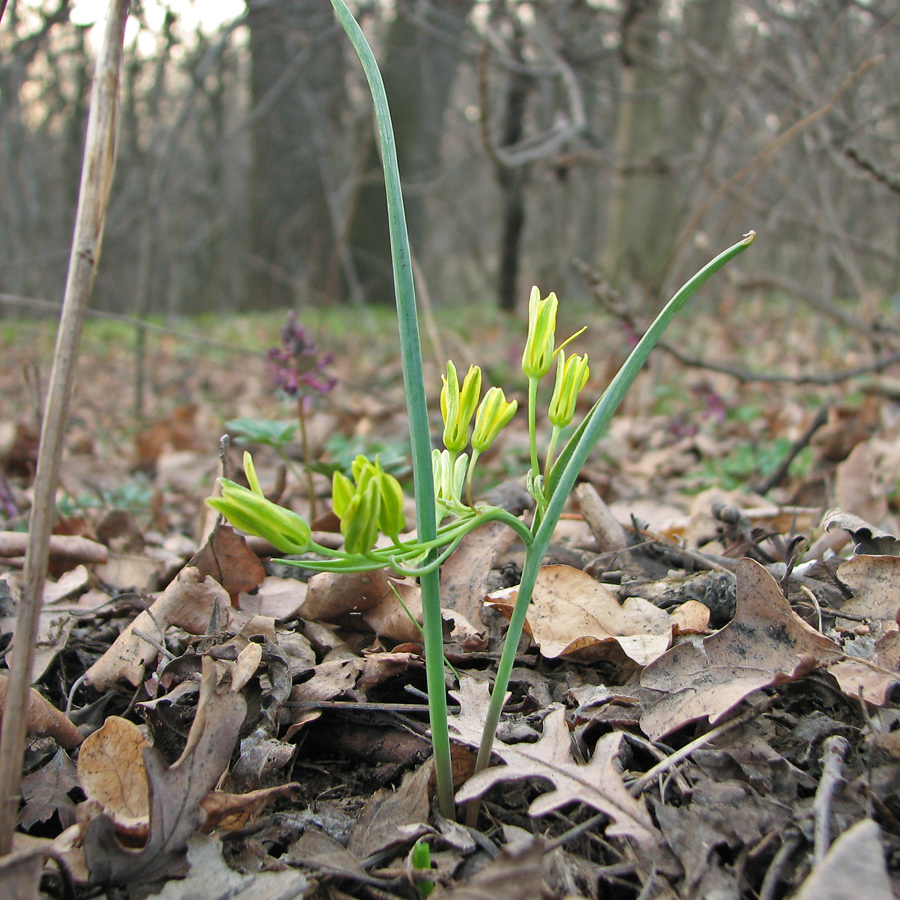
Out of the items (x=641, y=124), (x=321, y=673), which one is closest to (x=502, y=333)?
(x=641, y=124)

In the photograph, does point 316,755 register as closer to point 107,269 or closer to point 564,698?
point 564,698

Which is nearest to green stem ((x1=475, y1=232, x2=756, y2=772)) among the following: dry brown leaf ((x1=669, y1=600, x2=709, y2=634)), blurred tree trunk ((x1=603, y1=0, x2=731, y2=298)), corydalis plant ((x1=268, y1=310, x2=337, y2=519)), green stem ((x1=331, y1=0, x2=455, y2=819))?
green stem ((x1=331, y1=0, x2=455, y2=819))

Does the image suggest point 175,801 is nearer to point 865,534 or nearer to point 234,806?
point 234,806

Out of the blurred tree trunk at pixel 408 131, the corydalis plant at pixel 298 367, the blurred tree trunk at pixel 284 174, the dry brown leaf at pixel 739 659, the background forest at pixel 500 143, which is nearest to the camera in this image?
the dry brown leaf at pixel 739 659

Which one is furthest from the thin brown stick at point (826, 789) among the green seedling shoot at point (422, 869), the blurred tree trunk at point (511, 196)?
the blurred tree trunk at point (511, 196)

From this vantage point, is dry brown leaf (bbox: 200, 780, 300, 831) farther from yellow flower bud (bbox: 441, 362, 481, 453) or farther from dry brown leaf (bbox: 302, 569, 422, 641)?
yellow flower bud (bbox: 441, 362, 481, 453)

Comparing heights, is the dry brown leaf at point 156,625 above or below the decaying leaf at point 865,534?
below

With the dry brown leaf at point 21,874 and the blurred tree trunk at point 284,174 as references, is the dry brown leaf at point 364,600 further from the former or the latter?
the blurred tree trunk at point 284,174
